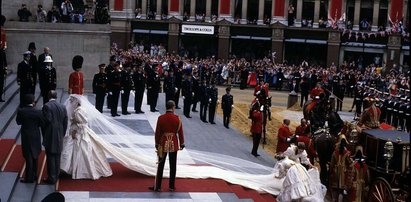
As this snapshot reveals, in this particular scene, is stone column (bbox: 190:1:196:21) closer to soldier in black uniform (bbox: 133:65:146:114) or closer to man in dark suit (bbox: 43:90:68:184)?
soldier in black uniform (bbox: 133:65:146:114)

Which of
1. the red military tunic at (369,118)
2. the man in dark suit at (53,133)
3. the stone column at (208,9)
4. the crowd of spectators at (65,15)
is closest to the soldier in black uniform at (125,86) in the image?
the crowd of spectators at (65,15)

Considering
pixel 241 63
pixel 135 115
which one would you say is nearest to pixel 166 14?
pixel 241 63

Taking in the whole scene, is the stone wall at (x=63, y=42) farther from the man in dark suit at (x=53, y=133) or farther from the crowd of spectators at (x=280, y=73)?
the man in dark suit at (x=53, y=133)

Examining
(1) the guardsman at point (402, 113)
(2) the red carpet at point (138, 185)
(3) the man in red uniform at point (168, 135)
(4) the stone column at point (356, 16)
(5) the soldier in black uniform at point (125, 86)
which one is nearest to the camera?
(3) the man in red uniform at point (168, 135)

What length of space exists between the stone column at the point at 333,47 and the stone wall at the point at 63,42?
30895 mm

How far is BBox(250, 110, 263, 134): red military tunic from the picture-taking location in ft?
71.6

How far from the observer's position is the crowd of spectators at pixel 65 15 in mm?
29828

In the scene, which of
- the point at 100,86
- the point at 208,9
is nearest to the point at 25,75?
the point at 100,86

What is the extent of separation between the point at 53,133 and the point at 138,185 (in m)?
2.27

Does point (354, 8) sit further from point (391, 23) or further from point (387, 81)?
point (387, 81)

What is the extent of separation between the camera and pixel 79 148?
49.2 feet

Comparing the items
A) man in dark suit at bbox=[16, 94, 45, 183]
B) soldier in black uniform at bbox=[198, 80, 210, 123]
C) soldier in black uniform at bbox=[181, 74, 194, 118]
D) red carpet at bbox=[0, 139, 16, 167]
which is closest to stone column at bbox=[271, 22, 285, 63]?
soldier in black uniform at bbox=[198, 80, 210, 123]

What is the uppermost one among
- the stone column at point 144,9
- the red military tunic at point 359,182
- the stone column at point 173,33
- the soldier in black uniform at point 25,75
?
the stone column at point 144,9

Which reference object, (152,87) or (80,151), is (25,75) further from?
(152,87)
